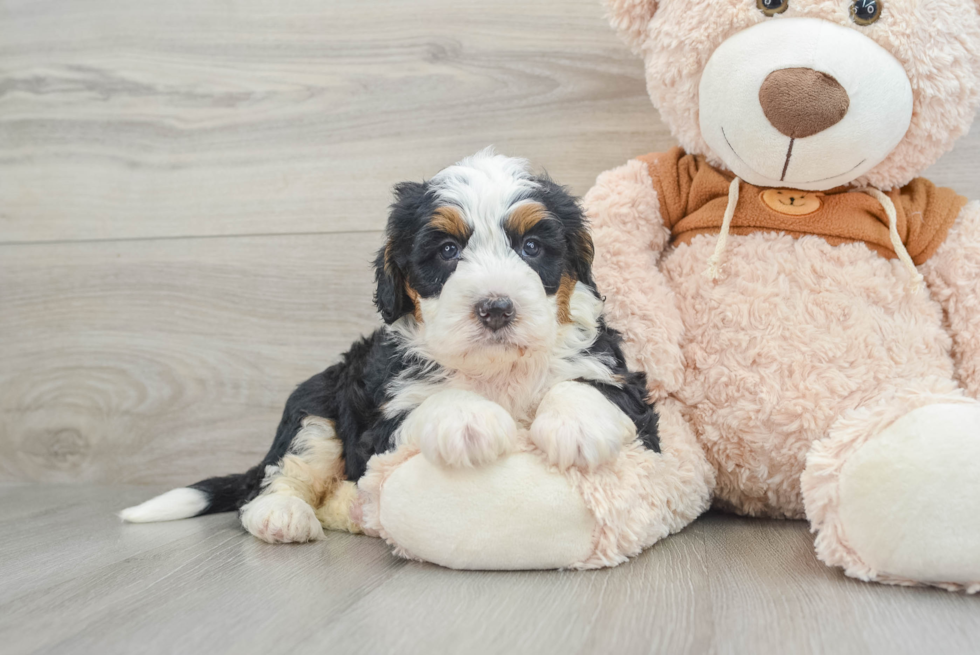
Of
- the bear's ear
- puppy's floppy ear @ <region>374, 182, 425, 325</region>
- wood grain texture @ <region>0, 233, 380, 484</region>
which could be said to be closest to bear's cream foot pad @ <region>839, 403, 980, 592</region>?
puppy's floppy ear @ <region>374, 182, 425, 325</region>

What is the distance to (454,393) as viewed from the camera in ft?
4.83

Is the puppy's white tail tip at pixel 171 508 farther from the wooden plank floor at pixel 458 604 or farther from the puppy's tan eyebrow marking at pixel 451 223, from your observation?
the puppy's tan eyebrow marking at pixel 451 223

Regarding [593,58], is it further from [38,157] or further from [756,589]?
[38,157]

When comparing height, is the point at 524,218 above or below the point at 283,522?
above

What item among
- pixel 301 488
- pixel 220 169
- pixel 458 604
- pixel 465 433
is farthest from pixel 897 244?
pixel 220 169

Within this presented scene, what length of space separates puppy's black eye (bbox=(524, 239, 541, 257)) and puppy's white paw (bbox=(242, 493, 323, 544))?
Answer: 742mm

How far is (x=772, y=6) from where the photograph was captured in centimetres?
154

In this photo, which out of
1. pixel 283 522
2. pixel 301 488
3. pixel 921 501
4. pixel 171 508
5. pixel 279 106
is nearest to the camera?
pixel 921 501

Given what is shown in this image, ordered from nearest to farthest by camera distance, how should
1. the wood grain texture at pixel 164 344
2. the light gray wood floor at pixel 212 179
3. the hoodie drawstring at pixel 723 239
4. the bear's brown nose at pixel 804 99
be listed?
the bear's brown nose at pixel 804 99 < the hoodie drawstring at pixel 723 239 < the light gray wood floor at pixel 212 179 < the wood grain texture at pixel 164 344

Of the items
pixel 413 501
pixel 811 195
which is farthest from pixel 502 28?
pixel 413 501

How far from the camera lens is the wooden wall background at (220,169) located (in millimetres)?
2232

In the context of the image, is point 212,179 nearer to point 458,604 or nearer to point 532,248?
point 532,248

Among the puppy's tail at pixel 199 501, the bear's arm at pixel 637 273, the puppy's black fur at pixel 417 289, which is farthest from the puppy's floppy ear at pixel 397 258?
the puppy's tail at pixel 199 501

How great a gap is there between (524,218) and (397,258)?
0.90 feet
